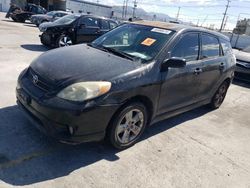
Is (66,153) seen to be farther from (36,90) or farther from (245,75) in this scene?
(245,75)

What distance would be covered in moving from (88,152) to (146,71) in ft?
4.50

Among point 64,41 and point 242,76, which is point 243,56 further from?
point 64,41

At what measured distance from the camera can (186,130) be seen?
4.84 m

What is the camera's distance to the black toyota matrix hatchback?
3154 mm

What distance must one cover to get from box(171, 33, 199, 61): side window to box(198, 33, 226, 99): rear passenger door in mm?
237

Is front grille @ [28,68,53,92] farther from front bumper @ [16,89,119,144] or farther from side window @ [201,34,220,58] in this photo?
side window @ [201,34,220,58]

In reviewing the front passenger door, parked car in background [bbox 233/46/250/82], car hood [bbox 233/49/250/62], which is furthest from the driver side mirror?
car hood [bbox 233/49/250/62]

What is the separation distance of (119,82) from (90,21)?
8.33m

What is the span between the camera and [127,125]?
3.72 metres

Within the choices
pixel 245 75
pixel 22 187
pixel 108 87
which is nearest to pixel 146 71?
pixel 108 87

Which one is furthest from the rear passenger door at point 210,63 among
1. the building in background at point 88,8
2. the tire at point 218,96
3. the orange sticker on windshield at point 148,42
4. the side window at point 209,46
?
the building in background at point 88,8

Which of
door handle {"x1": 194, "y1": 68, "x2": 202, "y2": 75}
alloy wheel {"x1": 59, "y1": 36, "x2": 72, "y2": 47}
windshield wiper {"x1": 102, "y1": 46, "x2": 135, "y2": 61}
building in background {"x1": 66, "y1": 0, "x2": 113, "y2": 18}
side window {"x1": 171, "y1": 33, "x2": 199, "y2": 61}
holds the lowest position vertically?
building in background {"x1": 66, "y1": 0, "x2": 113, "y2": 18}

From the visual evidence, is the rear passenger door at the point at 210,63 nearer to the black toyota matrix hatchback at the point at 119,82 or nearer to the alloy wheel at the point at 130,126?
the black toyota matrix hatchback at the point at 119,82

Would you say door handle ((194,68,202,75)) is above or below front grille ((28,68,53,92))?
above
